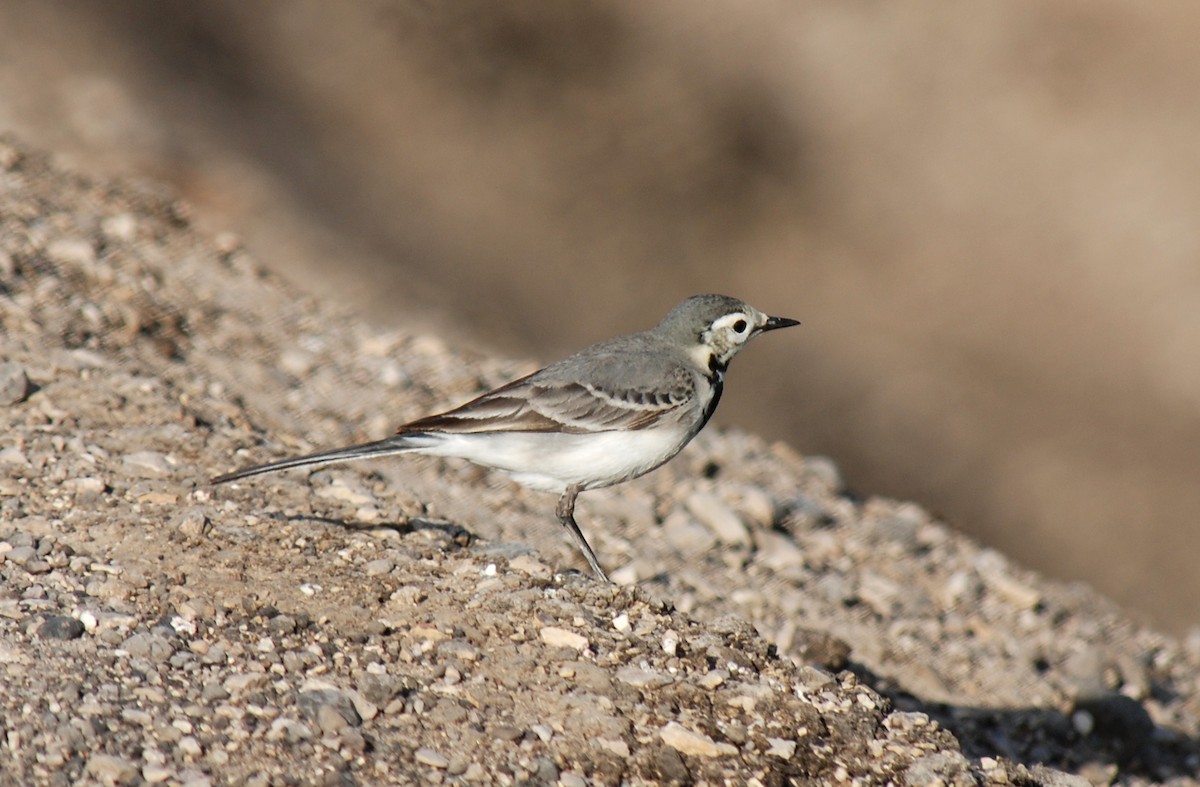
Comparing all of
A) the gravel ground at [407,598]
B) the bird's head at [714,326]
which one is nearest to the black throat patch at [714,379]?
the bird's head at [714,326]

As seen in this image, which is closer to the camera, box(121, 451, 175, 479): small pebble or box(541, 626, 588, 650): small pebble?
box(541, 626, 588, 650): small pebble

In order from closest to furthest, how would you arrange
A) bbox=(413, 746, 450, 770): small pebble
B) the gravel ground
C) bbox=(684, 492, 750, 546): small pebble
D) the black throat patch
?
1. bbox=(413, 746, 450, 770): small pebble
2. the gravel ground
3. the black throat patch
4. bbox=(684, 492, 750, 546): small pebble

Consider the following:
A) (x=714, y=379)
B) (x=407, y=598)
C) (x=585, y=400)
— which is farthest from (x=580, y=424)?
(x=407, y=598)

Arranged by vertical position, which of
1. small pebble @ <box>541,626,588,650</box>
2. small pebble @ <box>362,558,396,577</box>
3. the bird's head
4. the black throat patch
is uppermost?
the bird's head

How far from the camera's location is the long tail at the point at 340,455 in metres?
6.51

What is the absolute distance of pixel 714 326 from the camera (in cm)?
786

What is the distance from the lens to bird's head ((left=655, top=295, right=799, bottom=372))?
7.85 metres

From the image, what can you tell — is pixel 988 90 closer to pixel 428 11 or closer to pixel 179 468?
pixel 428 11

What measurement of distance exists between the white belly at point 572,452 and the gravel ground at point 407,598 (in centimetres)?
47

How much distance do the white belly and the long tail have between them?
0.27 meters

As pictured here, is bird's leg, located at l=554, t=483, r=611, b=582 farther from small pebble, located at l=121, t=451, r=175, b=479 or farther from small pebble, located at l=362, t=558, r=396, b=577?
small pebble, located at l=121, t=451, r=175, b=479

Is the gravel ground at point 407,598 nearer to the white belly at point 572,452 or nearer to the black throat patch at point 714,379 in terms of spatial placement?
the white belly at point 572,452

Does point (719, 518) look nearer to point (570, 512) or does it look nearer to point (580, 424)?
point (570, 512)

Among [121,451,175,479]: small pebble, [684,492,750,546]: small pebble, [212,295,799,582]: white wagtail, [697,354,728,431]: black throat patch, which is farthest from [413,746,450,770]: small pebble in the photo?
[684,492,750,546]: small pebble
